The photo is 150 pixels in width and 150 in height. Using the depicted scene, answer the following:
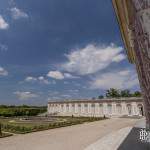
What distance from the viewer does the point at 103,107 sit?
4825 centimetres

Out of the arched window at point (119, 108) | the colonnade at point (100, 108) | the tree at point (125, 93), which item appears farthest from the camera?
the tree at point (125, 93)

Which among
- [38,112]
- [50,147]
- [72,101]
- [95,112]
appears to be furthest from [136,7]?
[38,112]

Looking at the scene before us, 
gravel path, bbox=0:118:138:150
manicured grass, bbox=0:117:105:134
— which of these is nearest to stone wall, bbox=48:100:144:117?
manicured grass, bbox=0:117:105:134

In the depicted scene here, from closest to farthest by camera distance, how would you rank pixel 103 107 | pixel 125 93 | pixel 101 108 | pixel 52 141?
1. pixel 52 141
2. pixel 103 107
3. pixel 101 108
4. pixel 125 93

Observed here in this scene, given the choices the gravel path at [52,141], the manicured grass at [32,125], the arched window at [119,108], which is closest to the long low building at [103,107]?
the arched window at [119,108]

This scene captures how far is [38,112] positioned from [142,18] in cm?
6707

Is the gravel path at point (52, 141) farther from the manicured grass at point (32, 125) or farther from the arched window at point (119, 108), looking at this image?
the arched window at point (119, 108)

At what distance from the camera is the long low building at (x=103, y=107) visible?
42184mm

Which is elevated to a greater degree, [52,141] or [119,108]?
[119,108]

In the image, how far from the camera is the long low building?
42184 mm

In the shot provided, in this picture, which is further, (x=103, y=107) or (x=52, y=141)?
(x=103, y=107)

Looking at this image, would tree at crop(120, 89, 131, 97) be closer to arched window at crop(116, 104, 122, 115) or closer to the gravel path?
arched window at crop(116, 104, 122, 115)

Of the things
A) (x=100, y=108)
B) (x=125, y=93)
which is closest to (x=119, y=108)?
(x=100, y=108)

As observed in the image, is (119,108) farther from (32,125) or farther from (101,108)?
(32,125)
